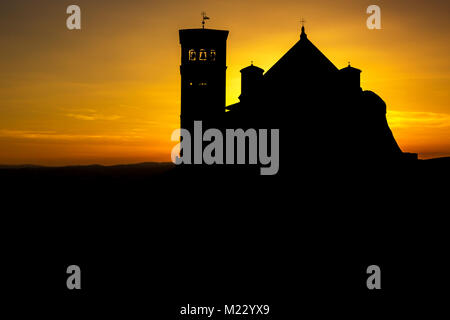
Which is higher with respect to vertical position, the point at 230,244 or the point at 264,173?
the point at 264,173

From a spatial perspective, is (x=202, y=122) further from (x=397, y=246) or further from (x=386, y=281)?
(x=386, y=281)

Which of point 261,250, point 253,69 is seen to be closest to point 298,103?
point 253,69

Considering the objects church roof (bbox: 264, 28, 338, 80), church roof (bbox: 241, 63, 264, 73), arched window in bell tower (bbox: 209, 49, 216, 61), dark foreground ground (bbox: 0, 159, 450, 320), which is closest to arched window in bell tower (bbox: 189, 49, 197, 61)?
arched window in bell tower (bbox: 209, 49, 216, 61)

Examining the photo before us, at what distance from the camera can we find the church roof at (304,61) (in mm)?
35469

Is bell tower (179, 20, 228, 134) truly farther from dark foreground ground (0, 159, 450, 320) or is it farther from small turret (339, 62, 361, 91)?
small turret (339, 62, 361, 91)

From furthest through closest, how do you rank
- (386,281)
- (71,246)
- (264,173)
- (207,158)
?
1. (207,158)
2. (264,173)
3. (71,246)
4. (386,281)

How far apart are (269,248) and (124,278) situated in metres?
8.12

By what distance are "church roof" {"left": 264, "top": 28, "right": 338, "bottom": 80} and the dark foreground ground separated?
30.9ft

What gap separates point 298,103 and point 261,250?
18009 mm

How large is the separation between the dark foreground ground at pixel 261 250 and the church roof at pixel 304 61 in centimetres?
941

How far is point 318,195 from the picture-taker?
30.9m

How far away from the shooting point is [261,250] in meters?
21.2

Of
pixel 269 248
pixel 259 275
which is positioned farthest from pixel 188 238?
pixel 259 275

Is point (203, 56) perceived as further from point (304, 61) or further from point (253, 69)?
point (304, 61)
